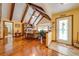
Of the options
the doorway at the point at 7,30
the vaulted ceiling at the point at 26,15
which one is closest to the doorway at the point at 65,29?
the vaulted ceiling at the point at 26,15

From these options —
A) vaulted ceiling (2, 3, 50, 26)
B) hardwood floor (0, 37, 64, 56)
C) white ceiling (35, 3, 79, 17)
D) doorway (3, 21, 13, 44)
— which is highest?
vaulted ceiling (2, 3, 50, 26)

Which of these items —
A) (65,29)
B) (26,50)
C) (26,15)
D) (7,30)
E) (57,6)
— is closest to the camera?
(57,6)

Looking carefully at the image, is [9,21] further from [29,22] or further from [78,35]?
[78,35]

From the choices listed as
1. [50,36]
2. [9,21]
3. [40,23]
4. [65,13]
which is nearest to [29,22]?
[40,23]

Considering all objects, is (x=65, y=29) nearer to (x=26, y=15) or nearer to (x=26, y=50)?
(x=26, y=50)

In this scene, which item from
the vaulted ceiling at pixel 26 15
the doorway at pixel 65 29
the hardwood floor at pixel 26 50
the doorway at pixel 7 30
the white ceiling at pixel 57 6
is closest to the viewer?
the white ceiling at pixel 57 6

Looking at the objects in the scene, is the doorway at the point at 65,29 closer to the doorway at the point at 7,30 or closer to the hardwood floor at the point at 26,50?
the hardwood floor at the point at 26,50

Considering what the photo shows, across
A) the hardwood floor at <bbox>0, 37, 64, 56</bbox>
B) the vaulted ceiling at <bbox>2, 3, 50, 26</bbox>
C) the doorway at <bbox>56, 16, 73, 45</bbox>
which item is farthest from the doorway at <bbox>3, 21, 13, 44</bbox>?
the doorway at <bbox>56, 16, 73, 45</bbox>

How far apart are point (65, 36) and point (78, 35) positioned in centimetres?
64

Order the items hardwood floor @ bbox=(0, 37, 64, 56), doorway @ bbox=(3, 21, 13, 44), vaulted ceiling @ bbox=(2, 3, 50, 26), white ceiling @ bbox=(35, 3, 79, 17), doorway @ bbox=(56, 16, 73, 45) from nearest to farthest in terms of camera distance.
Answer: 1. white ceiling @ bbox=(35, 3, 79, 17)
2. hardwood floor @ bbox=(0, 37, 64, 56)
3. doorway @ bbox=(56, 16, 73, 45)
4. vaulted ceiling @ bbox=(2, 3, 50, 26)
5. doorway @ bbox=(3, 21, 13, 44)

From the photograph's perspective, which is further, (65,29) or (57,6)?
(65,29)

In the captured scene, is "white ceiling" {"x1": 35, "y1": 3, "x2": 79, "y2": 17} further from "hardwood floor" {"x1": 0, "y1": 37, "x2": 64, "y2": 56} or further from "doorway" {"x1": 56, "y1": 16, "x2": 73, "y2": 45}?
"hardwood floor" {"x1": 0, "y1": 37, "x2": 64, "y2": 56}

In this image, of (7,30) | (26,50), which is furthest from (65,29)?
(7,30)

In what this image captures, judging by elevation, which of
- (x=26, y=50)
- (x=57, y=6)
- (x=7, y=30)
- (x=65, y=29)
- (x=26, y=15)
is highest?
(x=26, y=15)
